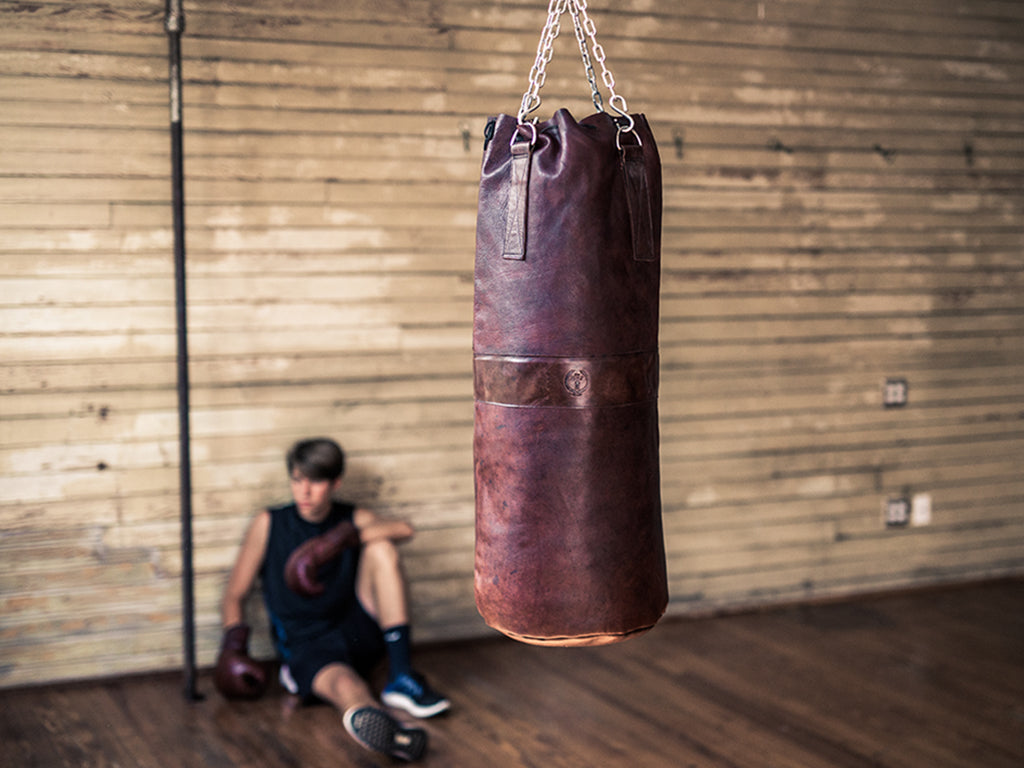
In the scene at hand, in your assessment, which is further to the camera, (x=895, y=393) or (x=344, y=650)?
(x=895, y=393)

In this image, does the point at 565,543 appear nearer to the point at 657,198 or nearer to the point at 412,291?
the point at 657,198

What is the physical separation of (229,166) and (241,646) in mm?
1840

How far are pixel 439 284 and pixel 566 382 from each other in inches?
101

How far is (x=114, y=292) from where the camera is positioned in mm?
→ 3982

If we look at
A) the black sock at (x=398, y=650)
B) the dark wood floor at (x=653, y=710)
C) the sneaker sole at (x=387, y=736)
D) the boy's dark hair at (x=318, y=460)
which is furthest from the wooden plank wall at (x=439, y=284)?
the sneaker sole at (x=387, y=736)

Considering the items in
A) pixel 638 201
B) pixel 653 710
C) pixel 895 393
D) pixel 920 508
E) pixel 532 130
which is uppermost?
pixel 532 130

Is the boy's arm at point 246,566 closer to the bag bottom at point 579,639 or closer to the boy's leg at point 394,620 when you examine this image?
the boy's leg at point 394,620

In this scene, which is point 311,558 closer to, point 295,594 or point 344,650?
point 295,594

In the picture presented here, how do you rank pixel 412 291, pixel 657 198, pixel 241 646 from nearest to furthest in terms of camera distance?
pixel 657 198
pixel 241 646
pixel 412 291

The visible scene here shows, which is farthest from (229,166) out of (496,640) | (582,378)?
(582,378)

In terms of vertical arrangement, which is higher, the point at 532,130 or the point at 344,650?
the point at 532,130

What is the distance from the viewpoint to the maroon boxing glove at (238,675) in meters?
3.78

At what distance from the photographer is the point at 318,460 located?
12.8 feet

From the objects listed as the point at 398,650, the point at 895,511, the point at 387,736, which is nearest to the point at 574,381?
the point at 387,736
